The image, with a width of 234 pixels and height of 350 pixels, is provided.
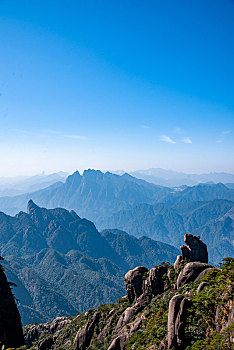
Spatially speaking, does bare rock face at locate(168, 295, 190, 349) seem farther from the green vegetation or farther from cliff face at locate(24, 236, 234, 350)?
the green vegetation

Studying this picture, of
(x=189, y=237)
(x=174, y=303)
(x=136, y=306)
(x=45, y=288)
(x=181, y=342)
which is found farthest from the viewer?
(x=45, y=288)

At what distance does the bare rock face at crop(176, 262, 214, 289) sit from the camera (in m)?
33.6

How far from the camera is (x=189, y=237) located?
136 ft

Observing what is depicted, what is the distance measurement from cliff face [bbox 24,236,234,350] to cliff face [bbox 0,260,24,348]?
12.5 meters

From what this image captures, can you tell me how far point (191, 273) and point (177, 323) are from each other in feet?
52.5

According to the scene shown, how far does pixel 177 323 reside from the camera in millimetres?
19766

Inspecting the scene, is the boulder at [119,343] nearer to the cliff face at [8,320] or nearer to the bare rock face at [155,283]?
the bare rock face at [155,283]

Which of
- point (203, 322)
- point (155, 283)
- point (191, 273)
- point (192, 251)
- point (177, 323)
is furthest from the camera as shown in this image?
point (192, 251)

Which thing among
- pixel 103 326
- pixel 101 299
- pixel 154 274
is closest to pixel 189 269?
pixel 154 274

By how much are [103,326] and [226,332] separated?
1204 inches

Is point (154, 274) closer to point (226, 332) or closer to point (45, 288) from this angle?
point (226, 332)

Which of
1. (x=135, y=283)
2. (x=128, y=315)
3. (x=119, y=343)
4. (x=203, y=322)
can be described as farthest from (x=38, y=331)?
(x=203, y=322)

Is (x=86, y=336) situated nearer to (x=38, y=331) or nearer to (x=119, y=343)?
(x=119, y=343)

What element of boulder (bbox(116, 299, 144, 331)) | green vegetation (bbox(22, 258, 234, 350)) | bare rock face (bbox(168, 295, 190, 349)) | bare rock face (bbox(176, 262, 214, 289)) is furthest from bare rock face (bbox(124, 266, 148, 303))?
bare rock face (bbox(168, 295, 190, 349))
